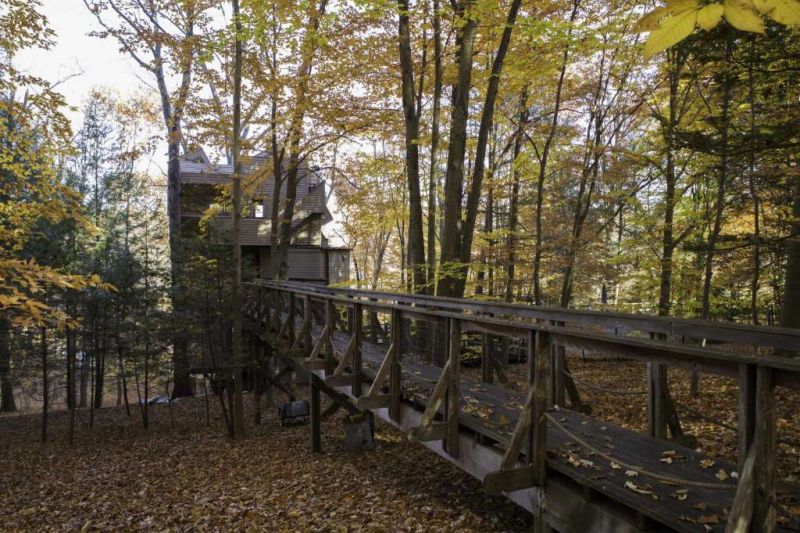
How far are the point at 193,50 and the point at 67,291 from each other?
7.85 m

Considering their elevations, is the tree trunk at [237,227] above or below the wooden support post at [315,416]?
above

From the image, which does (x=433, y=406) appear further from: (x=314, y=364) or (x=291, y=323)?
(x=291, y=323)

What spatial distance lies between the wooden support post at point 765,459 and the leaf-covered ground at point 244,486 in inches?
164

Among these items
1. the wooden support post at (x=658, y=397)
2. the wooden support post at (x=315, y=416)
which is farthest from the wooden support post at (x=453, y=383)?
the wooden support post at (x=315, y=416)

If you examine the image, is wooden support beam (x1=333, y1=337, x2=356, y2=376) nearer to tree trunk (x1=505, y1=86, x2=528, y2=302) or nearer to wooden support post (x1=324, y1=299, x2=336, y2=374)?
wooden support post (x1=324, y1=299, x2=336, y2=374)

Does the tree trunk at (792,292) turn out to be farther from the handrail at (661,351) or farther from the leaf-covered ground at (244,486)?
the handrail at (661,351)

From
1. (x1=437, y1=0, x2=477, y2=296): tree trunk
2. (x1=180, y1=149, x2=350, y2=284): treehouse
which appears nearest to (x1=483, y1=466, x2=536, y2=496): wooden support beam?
(x1=437, y1=0, x2=477, y2=296): tree trunk

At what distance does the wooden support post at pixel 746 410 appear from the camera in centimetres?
230

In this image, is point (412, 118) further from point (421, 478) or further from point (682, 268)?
point (682, 268)

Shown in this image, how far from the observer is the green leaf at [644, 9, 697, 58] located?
1286 mm

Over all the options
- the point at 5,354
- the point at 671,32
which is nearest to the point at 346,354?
the point at 671,32

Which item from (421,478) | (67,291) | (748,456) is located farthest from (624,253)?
(67,291)

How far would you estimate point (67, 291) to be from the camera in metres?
15.2

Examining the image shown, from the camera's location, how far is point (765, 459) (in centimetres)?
226
